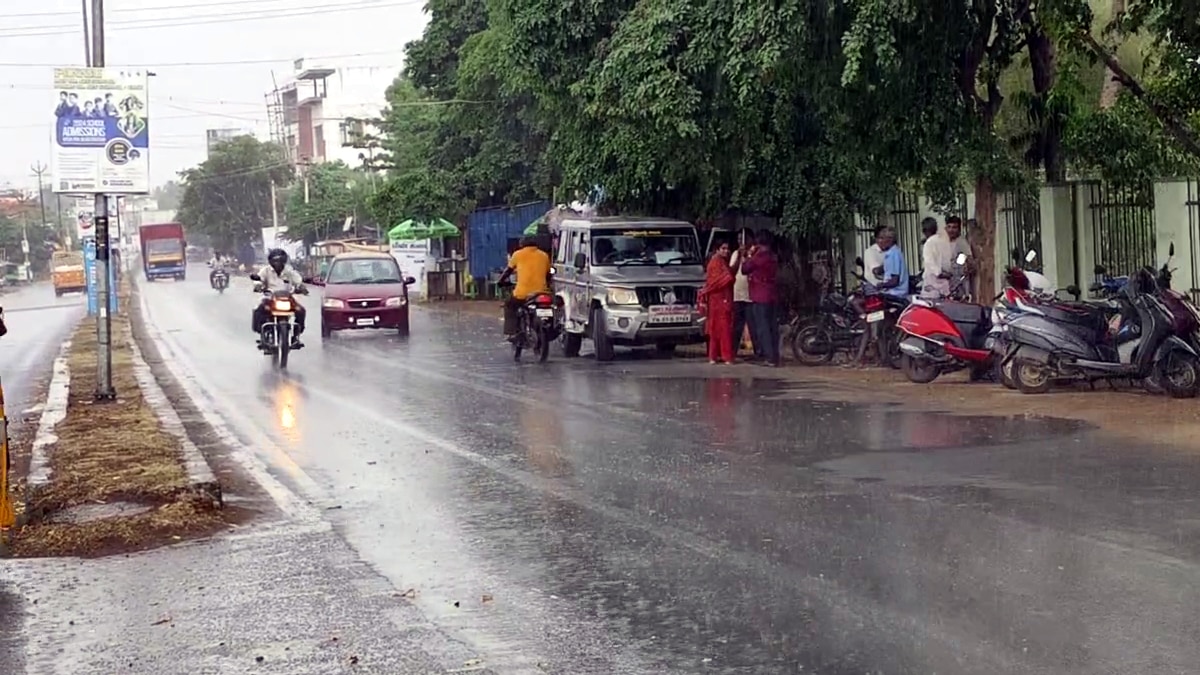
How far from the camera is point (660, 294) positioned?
2103 centimetres

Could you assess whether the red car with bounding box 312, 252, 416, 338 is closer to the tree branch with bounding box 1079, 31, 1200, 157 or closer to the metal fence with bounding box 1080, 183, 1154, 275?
the metal fence with bounding box 1080, 183, 1154, 275

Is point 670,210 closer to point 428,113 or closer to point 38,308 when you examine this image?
point 428,113

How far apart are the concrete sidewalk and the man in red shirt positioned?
10964 millimetres

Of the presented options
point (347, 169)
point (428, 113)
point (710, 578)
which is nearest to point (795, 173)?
point (710, 578)

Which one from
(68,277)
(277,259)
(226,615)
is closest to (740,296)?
(277,259)

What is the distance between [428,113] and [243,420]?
30.9m

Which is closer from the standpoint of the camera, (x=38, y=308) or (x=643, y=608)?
(x=643, y=608)

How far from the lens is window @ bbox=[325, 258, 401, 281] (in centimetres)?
2983

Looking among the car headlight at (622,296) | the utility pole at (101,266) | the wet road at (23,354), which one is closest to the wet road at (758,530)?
the wet road at (23,354)

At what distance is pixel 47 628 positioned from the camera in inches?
287

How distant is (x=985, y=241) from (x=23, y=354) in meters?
20.9

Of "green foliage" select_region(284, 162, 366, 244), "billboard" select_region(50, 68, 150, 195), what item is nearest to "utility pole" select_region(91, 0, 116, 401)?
"billboard" select_region(50, 68, 150, 195)

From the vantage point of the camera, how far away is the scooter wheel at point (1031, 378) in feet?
48.5

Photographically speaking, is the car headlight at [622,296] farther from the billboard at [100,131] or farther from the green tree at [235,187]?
the green tree at [235,187]
